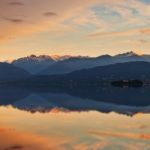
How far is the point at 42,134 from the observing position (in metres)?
41.8

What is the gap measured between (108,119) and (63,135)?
1776cm

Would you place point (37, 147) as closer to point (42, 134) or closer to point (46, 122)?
point (42, 134)

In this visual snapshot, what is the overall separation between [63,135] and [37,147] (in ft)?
23.8

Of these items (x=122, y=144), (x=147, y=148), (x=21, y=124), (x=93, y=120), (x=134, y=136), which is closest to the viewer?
(x=147, y=148)

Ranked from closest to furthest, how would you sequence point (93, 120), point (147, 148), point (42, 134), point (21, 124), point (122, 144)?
point (147, 148), point (122, 144), point (42, 134), point (21, 124), point (93, 120)

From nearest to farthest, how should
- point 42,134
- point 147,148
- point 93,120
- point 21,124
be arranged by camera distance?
1. point 147,148
2. point 42,134
3. point 21,124
4. point 93,120

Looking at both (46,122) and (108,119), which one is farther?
(108,119)

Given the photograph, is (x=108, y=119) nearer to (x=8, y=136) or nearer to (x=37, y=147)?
(x=8, y=136)

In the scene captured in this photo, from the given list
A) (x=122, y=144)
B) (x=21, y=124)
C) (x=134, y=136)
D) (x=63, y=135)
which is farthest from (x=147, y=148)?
(x=21, y=124)

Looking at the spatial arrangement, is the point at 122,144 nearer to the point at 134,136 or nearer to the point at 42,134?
the point at 134,136

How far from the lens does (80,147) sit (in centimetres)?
3334

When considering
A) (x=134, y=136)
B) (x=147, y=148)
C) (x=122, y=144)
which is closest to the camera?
(x=147, y=148)

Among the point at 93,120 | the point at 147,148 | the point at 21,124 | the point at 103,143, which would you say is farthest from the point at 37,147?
the point at 93,120

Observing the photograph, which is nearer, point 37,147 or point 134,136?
point 37,147
